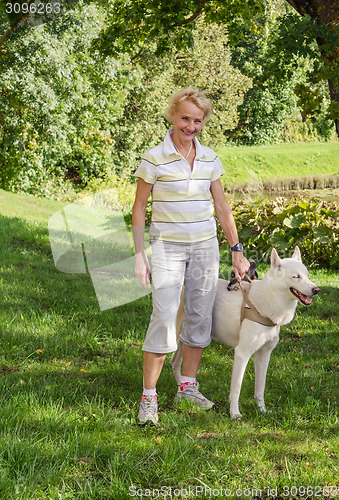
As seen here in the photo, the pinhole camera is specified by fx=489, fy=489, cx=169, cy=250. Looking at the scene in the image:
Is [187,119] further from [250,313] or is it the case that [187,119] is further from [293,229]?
[293,229]

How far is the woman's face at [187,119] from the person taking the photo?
3.38 metres

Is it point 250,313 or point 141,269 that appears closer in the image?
point 141,269

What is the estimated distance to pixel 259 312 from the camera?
3564 mm

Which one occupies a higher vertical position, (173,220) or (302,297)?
(173,220)

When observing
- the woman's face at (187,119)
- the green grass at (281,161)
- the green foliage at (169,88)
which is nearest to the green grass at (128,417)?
the woman's face at (187,119)

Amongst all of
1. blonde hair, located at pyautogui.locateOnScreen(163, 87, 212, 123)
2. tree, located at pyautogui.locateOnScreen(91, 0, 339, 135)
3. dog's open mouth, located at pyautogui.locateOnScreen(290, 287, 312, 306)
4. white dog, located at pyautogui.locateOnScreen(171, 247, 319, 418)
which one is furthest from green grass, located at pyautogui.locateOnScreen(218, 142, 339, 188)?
dog's open mouth, located at pyautogui.locateOnScreen(290, 287, 312, 306)

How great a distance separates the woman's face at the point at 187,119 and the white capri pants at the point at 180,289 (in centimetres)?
76

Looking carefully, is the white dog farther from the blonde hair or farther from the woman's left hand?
the blonde hair

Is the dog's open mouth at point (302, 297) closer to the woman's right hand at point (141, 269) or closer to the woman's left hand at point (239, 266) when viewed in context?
the woman's left hand at point (239, 266)

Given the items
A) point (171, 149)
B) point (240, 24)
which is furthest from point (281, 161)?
point (171, 149)

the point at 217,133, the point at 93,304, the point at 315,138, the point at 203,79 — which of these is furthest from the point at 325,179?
the point at 93,304

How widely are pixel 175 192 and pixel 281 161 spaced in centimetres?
2855

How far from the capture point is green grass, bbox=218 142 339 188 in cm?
2898

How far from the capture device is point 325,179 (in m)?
24.7
